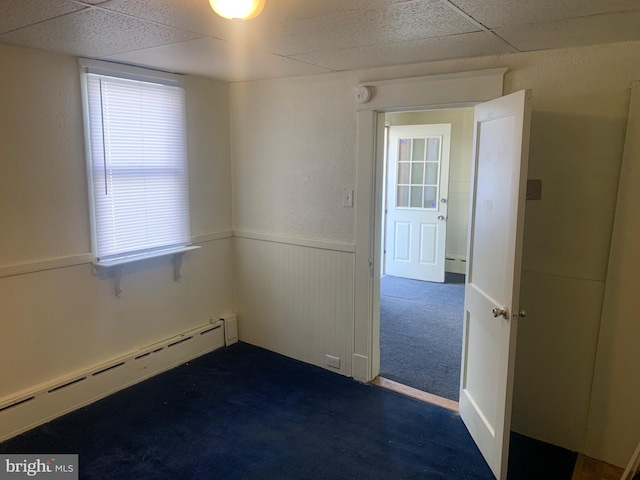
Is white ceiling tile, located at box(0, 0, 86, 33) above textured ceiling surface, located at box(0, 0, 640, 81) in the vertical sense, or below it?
below

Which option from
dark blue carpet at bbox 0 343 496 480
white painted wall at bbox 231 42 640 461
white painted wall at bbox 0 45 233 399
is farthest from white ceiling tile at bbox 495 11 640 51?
white painted wall at bbox 0 45 233 399

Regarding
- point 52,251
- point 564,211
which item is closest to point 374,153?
point 564,211

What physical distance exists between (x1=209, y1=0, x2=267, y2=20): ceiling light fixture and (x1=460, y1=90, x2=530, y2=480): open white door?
47.9 inches

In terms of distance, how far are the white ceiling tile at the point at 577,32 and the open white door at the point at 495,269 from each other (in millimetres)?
277

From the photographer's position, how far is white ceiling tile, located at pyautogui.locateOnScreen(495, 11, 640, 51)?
1.83m

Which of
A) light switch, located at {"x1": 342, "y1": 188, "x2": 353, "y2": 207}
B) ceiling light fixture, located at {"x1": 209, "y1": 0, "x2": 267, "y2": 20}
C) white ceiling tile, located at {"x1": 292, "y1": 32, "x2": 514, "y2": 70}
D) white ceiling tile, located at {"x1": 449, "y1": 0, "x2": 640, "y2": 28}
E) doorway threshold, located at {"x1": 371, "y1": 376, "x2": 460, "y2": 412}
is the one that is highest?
white ceiling tile, located at {"x1": 292, "y1": 32, "x2": 514, "y2": 70}

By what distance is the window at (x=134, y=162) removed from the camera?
280cm

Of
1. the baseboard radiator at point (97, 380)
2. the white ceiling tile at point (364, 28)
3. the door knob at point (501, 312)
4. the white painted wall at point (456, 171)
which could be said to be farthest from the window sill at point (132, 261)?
the white painted wall at point (456, 171)

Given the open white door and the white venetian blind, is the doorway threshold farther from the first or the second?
the white venetian blind

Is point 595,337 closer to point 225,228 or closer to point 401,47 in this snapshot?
point 401,47

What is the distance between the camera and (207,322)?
146 inches

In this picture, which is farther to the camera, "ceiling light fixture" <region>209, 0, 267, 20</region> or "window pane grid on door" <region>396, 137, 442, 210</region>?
"window pane grid on door" <region>396, 137, 442, 210</region>

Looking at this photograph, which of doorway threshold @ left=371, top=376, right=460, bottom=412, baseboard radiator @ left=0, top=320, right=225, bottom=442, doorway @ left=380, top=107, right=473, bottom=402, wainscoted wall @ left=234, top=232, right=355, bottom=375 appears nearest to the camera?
baseboard radiator @ left=0, top=320, right=225, bottom=442

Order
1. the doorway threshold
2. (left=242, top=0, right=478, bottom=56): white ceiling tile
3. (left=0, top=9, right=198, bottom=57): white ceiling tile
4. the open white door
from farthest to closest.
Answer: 1. the doorway threshold
2. the open white door
3. (left=0, top=9, right=198, bottom=57): white ceiling tile
4. (left=242, top=0, right=478, bottom=56): white ceiling tile
